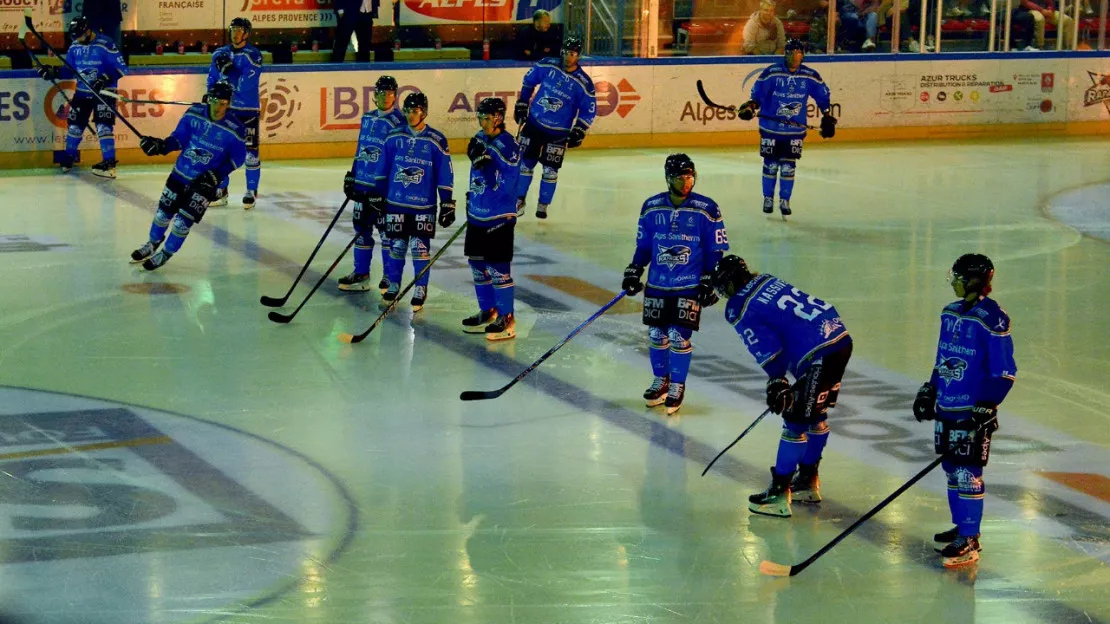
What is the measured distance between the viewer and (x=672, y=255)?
27.0 ft

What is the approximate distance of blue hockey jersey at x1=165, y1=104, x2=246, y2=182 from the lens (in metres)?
11.9

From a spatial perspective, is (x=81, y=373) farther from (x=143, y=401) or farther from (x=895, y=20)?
(x=895, y=20)

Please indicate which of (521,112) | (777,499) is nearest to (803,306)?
(777,499)

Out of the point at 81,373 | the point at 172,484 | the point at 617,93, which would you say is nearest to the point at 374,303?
the point at 81,373

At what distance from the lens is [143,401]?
8680mm

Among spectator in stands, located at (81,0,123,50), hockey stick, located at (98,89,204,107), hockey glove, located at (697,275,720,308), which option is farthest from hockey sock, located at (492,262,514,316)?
spectator in stands, located at (81,0,123,50)

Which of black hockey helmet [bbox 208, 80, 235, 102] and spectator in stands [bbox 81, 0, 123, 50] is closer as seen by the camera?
black hockey helmet [bbox 208, 80, 235, 102]

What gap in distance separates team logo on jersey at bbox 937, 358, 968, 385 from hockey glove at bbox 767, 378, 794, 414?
0.61 meters

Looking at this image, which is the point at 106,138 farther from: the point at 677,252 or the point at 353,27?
the point at 677,252

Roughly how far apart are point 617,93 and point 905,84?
13.3 feet

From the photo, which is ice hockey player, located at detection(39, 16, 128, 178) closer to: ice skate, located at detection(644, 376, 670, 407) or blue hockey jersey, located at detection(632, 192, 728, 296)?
ice skate, located at detection(644, 376, 670, 407)

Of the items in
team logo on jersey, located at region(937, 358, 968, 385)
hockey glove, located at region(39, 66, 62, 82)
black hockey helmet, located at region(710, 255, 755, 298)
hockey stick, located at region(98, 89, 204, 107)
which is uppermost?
hockey glove, located at region(39, 66, 62, 82)

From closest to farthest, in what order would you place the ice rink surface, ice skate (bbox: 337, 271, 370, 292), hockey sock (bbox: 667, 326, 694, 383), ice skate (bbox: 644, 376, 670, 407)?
1. the ice rink surface
2. hockey sock (bbox: 667, 326, 694, 383)
3. ice skate (bbox: 644, 376, 670, 407)
4. ice skate (bbox: 337, 271, 370, 292)

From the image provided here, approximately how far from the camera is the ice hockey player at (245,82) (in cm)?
1503
